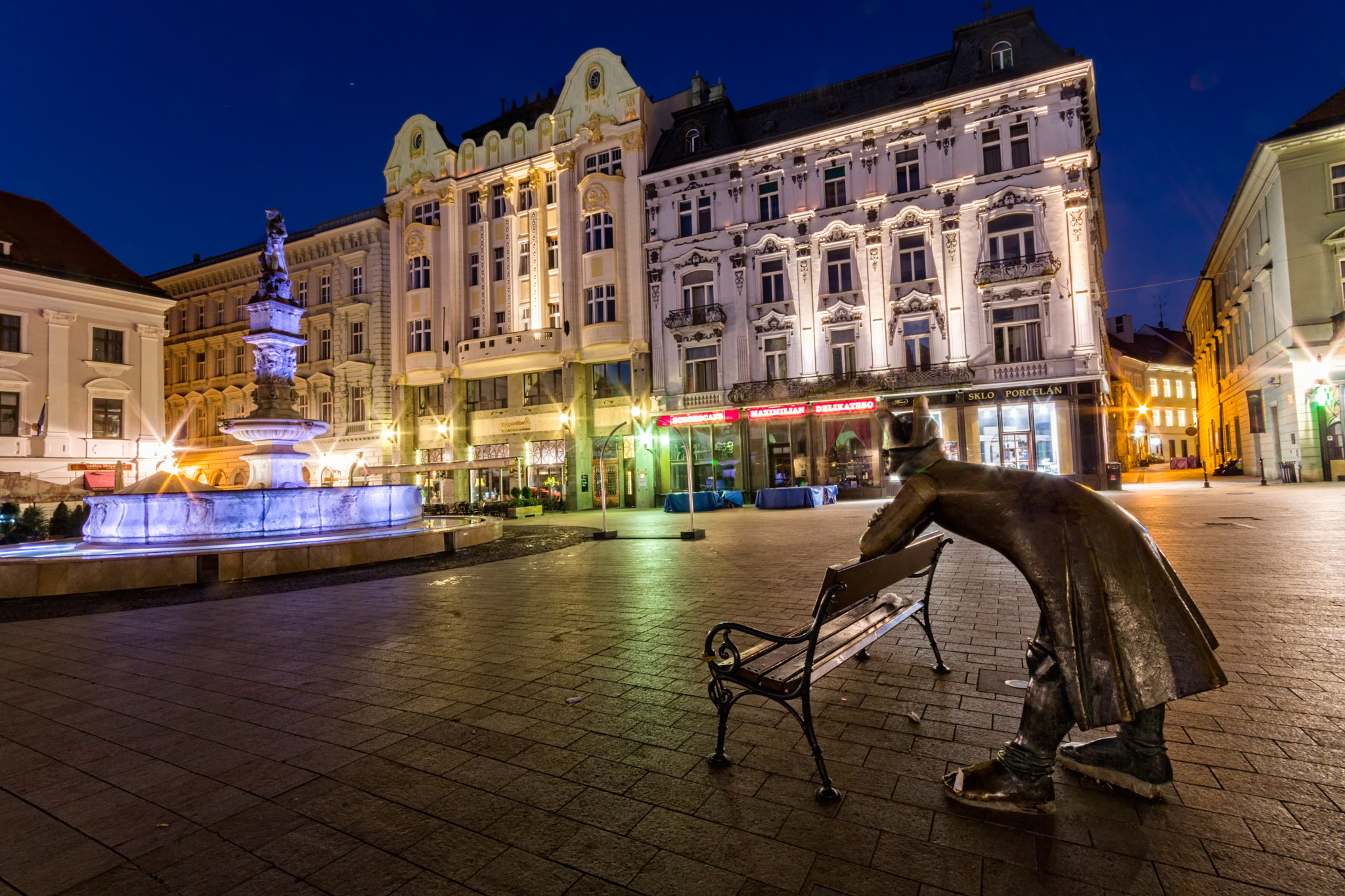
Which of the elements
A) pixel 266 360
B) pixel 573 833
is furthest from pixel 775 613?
pixel 266 360

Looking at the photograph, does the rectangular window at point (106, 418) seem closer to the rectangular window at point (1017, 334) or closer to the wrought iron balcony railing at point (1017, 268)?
the wrought iron balcony railing at point (1017, 268)

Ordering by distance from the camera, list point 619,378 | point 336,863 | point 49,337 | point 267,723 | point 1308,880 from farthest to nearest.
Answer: point 619,378 → point 49,337 → point 267,723 → point 336,863 → point 1308,880

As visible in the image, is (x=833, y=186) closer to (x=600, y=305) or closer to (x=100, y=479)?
(x=600, y=305)

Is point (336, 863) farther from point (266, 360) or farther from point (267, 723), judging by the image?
point (266, 360)

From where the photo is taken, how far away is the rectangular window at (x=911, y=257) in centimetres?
3034

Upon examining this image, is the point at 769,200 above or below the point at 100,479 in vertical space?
above

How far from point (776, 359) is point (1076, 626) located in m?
30.9

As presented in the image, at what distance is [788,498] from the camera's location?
2714 cm

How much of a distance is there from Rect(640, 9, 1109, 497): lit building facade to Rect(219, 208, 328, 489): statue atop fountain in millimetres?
19645

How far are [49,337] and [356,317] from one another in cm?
1437

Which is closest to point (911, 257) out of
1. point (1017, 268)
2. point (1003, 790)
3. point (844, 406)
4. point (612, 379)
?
point (1017, 268)

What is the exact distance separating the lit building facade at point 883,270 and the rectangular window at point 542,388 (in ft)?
19.0

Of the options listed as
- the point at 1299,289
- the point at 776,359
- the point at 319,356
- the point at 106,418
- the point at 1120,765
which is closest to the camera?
the point at 1120,765

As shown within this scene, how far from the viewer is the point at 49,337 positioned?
32844 millimetres
